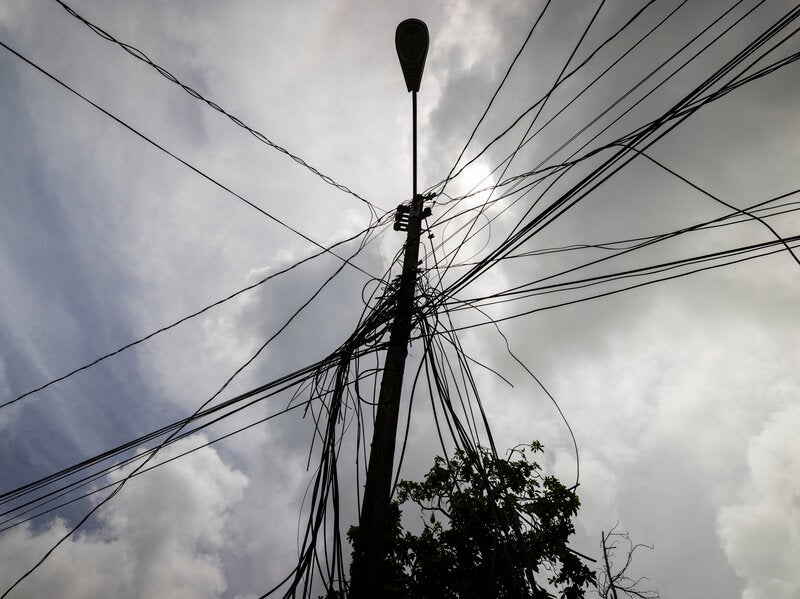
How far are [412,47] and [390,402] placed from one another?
2.97 m

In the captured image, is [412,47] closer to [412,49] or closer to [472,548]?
[412,49]

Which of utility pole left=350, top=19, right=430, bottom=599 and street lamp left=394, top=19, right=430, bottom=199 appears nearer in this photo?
utility pole left=350, top=19, right=430, bottom=599

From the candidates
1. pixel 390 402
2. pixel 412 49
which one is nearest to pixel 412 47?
pixel 412 49

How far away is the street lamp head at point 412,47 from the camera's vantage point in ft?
10.5

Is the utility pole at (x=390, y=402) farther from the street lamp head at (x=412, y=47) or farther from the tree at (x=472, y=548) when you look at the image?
the tree at (x=472, y=548)

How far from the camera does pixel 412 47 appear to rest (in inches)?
128

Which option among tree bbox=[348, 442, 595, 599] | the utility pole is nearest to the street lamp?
the utility pole

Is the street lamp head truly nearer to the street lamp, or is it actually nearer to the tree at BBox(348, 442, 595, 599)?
the street lamp

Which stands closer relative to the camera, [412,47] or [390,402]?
[390,402]

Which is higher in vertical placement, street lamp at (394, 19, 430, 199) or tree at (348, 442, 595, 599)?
street lamp at (394, 19, 430, 199)

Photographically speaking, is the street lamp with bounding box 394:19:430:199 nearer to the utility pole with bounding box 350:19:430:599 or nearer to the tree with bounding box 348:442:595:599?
the utility pole with bounding box 350:19:430:599

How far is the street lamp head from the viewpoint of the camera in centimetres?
319

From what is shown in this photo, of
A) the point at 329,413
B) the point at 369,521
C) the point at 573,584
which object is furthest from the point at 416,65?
the point at 573,584

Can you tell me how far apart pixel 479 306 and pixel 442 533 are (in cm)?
534
